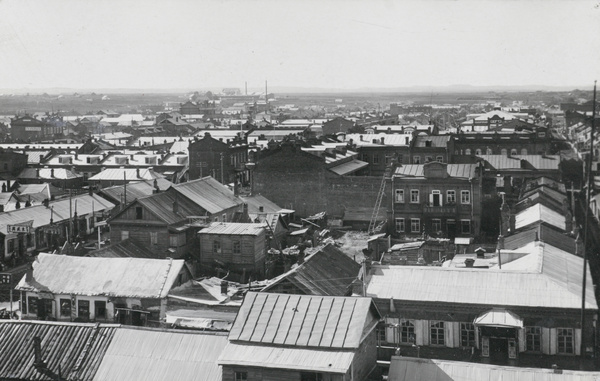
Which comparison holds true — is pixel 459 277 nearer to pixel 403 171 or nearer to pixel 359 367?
pixel 359 367

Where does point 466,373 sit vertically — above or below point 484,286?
below

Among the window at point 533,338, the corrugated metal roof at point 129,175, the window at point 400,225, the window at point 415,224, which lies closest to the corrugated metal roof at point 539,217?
the window at point 415,224

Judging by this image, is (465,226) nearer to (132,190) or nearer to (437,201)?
(437,201)

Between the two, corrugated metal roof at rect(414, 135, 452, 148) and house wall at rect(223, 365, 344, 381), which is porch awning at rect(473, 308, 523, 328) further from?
corrugated metal roof at rect(414, 135, 452, 148)

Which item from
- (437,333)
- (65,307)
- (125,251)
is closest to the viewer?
(437,333)

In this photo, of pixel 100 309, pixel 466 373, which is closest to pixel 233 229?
pixel 100 309

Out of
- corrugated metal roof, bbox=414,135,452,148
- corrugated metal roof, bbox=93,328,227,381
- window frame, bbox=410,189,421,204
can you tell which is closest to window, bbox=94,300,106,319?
corrugated metal roof, bbox=93,328,227,381

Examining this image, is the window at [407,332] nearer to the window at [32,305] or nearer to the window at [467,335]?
the window at [467,335]
